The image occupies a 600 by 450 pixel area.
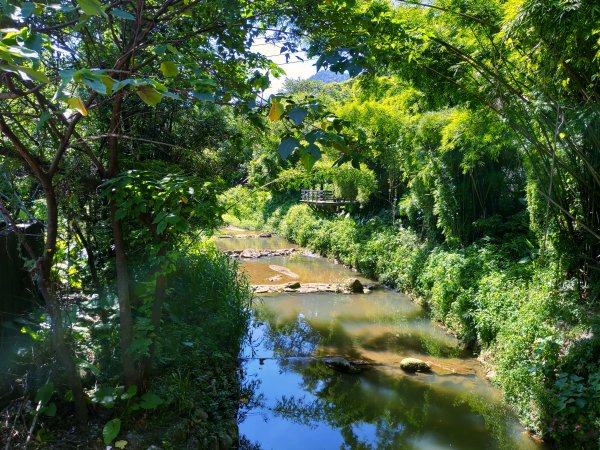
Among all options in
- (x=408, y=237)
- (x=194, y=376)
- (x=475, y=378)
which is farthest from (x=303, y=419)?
(x=408, y=237)

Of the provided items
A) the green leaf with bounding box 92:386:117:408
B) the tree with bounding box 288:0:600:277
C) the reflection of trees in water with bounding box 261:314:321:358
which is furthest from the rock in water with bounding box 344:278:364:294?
the green leaf with bounding box 92:386:117:408

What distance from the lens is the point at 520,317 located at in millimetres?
5277

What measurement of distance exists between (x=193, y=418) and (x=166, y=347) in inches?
28.8

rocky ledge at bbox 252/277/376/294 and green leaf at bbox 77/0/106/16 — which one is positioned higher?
green leaf at bbox 77/0/106/16

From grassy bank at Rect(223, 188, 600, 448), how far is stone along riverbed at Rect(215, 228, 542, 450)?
345mm

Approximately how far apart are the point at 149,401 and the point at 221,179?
1.69m

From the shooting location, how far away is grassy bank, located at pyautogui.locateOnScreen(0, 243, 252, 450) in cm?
260

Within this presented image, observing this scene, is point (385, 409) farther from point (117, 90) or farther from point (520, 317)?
point (117, 90)

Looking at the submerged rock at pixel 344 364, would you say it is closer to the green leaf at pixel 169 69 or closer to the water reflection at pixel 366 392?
the water reflection at pixel 366 392

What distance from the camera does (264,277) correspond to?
A: 12.0 meters

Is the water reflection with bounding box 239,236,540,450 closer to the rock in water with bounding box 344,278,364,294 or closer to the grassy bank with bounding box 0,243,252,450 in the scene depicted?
the grassy bank with bounding box 0,243,252,450

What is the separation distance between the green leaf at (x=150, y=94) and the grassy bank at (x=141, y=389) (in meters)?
2.04

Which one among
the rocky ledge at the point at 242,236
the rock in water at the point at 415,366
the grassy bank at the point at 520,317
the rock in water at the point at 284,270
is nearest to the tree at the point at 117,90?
the grassy bank at the point at 520,317

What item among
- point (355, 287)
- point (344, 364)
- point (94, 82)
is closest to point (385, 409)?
point (344, 364)
